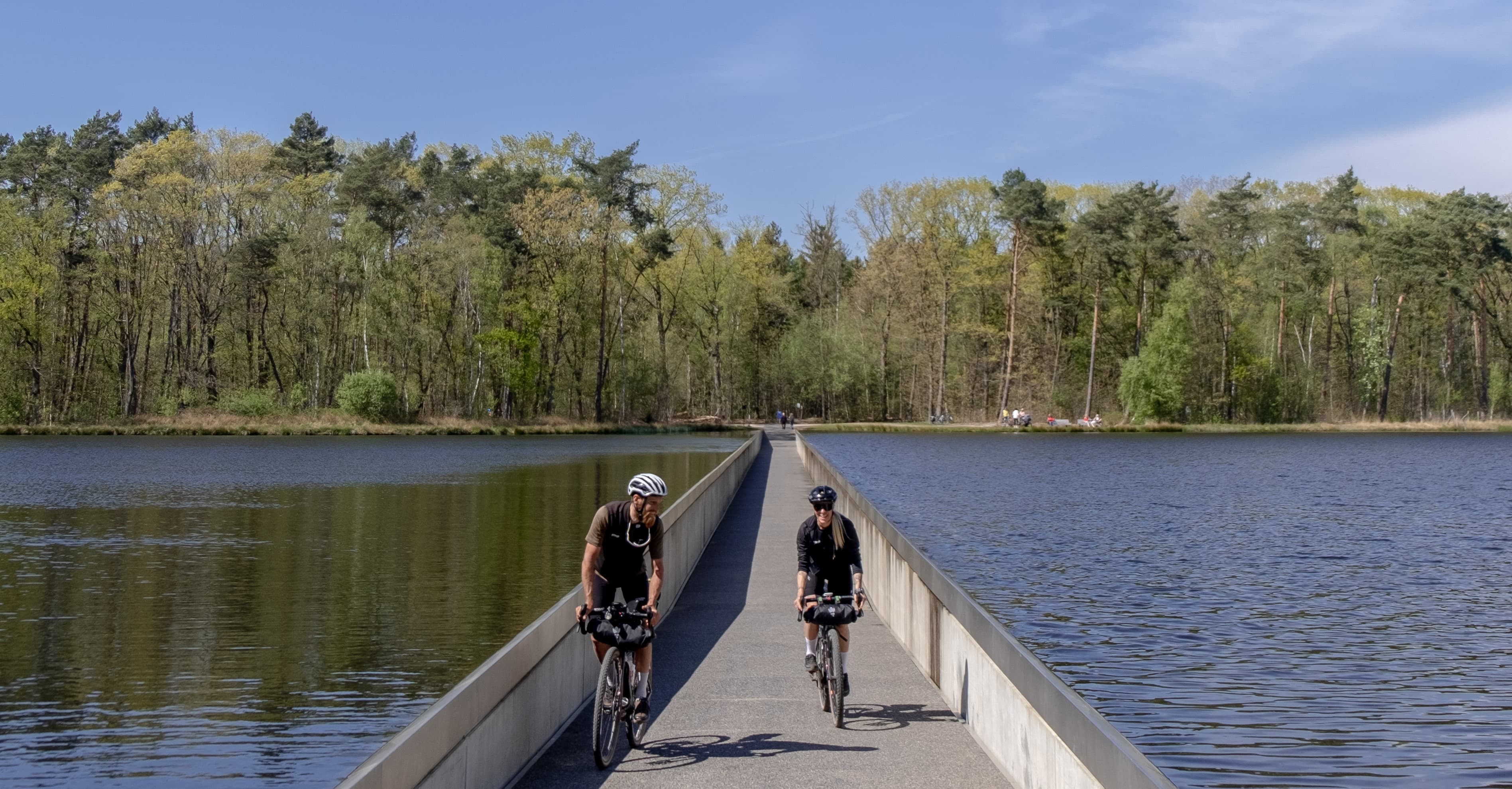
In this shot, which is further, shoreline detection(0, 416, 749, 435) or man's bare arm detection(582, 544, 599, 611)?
shoreline detection(0, 416, 749, 435)

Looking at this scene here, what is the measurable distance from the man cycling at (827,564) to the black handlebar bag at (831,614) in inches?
2.2

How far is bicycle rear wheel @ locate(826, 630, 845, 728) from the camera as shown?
31.5 ft

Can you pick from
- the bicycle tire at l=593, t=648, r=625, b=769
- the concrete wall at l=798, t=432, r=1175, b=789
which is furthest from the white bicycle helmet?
the concrete wall at l=798, t=432, r=1175, b=789

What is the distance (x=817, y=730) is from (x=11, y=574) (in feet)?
61.9

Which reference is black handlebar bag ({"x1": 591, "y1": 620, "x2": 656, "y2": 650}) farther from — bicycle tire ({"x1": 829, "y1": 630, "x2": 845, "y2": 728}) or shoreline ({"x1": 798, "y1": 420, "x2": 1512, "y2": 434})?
shoreline ({"x1": 798, "y1": 420, "x2": 1512, "y2": 434})

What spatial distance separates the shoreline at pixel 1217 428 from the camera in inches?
3590

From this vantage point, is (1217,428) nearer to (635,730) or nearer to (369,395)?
(369,395)

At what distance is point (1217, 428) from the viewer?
92.6m

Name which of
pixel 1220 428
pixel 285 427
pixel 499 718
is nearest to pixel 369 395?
pixel 285 427

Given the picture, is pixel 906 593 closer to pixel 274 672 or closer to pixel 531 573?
pixel 274 672

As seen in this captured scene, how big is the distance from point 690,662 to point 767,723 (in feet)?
9.00

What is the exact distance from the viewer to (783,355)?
104 metres

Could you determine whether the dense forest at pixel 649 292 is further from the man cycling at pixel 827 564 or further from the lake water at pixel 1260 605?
the man cycling at pixel 827 564

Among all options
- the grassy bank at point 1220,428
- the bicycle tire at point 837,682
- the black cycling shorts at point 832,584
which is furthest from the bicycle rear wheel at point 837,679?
the grassy bank at point 1220,428
